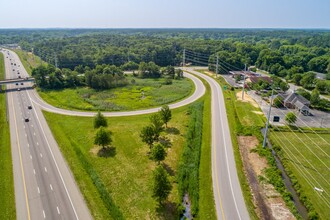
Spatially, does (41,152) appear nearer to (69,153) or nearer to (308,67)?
(69,153)

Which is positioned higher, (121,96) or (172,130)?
(121,96)

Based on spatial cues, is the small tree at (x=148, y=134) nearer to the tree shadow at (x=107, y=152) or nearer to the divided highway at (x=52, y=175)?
the tree shadow at (x=107, y=152)

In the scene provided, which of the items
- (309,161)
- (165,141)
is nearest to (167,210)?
(165,141)

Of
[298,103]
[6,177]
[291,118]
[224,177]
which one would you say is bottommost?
[6,177]

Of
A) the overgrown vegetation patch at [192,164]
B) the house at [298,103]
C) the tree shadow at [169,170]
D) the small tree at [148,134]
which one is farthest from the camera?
the house at [298,103]

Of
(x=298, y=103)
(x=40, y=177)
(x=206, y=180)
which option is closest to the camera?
(x=206, y=180)

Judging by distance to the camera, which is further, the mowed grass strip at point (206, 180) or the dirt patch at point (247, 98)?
the dirt patch at point (247, 98)

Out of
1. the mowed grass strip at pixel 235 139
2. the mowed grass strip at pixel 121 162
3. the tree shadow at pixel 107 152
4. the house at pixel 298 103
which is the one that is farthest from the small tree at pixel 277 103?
the tree shadow at pixel 107 152

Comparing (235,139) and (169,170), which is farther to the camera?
(235,139)

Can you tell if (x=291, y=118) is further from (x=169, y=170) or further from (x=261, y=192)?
(x=169, y=170)
